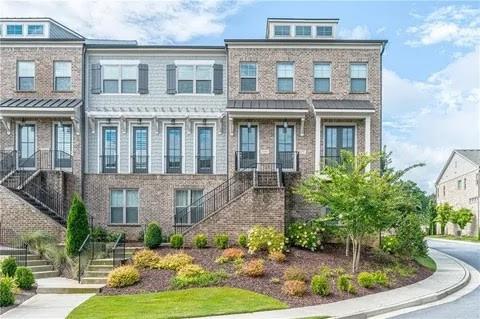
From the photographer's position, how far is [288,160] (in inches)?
933

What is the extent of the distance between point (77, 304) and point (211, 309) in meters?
3.86

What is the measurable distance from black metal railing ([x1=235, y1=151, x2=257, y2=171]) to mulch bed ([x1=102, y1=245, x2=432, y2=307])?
→ 17.6 feet

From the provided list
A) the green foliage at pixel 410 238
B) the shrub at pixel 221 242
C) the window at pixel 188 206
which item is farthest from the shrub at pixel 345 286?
the window at pixel 188 206

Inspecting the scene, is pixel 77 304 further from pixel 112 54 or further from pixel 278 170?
pixel 112 54

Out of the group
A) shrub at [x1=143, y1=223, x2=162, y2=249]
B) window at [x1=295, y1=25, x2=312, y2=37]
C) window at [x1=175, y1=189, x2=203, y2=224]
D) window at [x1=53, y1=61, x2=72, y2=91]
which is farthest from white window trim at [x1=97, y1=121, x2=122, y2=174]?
window at [x1=295, y1=25, x2=312, y2=37]

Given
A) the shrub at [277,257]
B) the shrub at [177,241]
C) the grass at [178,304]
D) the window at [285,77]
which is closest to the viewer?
the grass at [178,304]

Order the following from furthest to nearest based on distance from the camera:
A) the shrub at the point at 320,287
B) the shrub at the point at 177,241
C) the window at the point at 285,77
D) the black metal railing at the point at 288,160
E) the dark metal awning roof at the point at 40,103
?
the window at the point at 285,77 → the black metal railing at the point at 288,160 → the dark metal awning roof at the point at 40,103 → the shrub at the point at 177,241 → the shrub at the point at 320,287

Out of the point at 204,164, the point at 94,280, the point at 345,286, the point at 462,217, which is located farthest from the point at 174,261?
the point at 462,217

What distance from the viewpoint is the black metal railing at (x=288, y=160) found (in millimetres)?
23484

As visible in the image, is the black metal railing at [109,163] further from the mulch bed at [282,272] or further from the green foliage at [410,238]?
the green foliage at [410,238]

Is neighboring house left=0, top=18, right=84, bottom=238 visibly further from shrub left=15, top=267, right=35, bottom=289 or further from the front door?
shrub left=15, top=267, right=35, bottom=289

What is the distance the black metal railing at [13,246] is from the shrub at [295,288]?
9.12m

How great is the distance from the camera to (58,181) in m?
23.2

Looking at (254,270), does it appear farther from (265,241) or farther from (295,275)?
(265,241)
